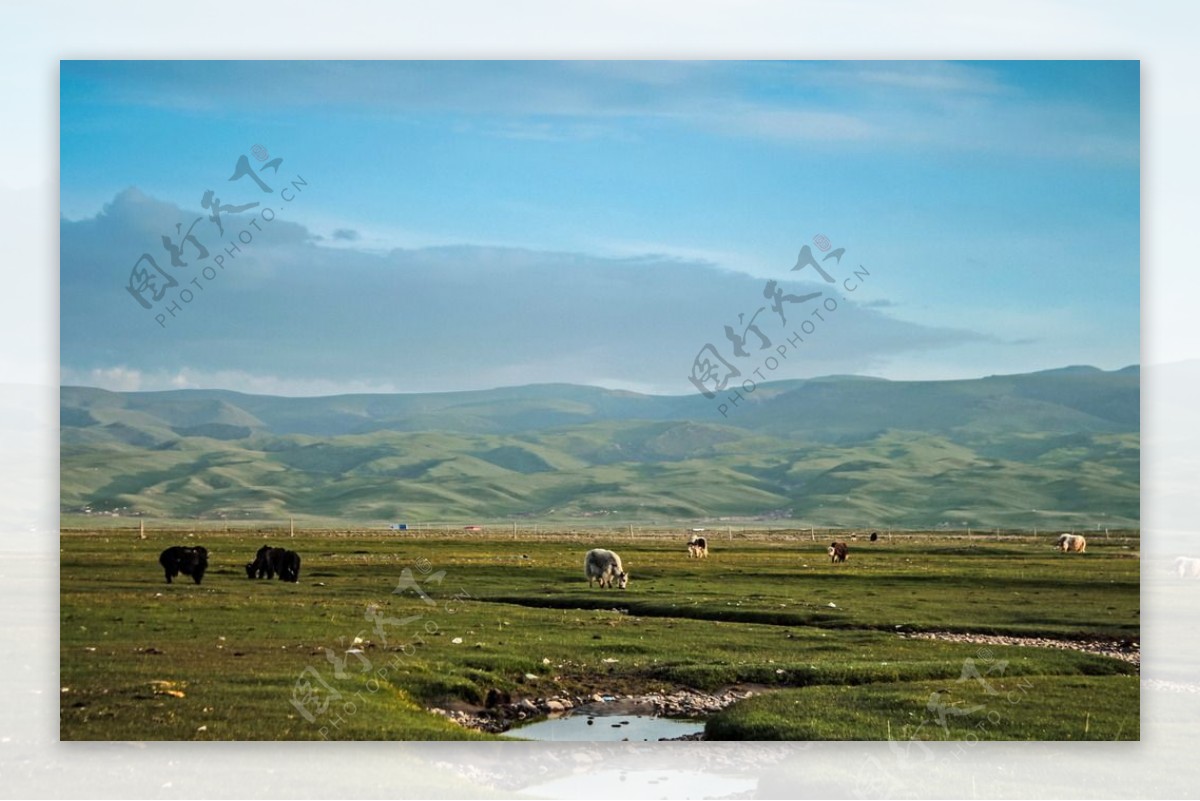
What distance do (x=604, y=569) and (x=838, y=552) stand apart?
7.72m

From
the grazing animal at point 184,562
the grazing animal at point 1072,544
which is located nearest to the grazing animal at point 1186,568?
the grazing animal at point 1072,544

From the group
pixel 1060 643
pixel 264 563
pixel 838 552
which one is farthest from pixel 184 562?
pixel 1060 643

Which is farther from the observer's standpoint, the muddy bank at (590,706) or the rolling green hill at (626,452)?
the rolling green hill at (626,452)

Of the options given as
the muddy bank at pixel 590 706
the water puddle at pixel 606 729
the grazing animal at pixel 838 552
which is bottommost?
the water puddle at pixel 606 729

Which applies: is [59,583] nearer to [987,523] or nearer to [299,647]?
[299,647]

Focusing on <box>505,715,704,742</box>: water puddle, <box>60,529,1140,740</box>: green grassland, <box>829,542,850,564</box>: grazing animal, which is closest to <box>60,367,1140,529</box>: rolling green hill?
<box>829,542,850,564</box>: grazing animal

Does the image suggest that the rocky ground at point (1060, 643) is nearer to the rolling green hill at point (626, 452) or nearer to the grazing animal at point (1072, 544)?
the rolling green hill at point (626, 452)

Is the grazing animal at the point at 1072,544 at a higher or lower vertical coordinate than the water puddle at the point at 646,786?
higher

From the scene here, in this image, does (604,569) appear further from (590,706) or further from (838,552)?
(838,552)

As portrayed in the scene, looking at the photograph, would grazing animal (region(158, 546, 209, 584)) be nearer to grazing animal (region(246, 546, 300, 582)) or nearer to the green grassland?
the green grassland

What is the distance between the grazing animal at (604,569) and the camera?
28.2 metres

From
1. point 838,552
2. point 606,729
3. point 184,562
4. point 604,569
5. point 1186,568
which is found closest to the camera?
point 606,729

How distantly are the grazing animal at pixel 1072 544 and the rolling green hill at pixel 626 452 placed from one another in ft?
1.06

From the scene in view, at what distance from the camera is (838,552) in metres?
32.9
